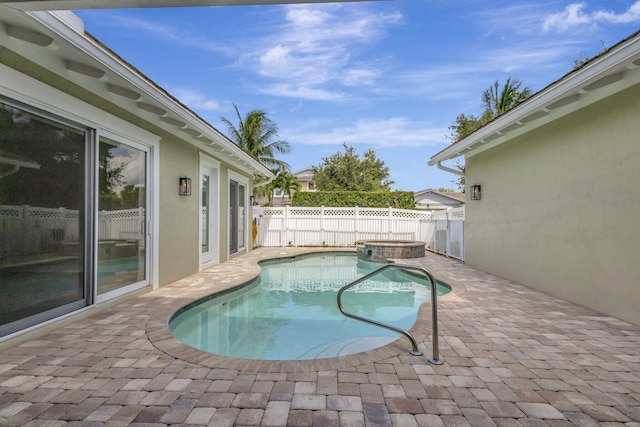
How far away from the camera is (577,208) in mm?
5488

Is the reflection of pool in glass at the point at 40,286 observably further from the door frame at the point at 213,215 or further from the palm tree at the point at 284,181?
the palm tree at the point at 284,181

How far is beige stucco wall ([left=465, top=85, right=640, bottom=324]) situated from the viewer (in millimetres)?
4551

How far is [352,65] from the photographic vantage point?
1445 centimetres

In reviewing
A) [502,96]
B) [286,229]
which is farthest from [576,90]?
[502,96]

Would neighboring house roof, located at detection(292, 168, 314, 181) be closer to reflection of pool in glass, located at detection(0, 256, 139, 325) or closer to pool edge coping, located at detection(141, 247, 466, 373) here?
pool edge coping, located at detection(141, 247, 466, 373)

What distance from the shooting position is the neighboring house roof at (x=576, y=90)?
396 cm

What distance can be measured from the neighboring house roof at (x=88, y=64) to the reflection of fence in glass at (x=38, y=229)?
5.36 ft

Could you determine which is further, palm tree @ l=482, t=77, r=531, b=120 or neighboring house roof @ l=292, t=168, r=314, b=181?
neighboring house roof @ l=292, t=168, r=314, b=181

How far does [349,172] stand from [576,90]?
84.3 feet

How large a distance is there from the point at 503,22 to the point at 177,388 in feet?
33.3

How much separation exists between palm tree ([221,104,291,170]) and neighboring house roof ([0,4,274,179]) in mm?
19419

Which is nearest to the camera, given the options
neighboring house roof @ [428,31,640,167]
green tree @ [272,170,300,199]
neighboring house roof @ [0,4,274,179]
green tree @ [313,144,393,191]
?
neighboring house roof @ [0,4,274,179]

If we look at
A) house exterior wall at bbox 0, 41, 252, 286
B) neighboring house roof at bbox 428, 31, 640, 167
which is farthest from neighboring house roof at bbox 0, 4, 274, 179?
neighboring house roof at bbox 428, 31, 640, 167

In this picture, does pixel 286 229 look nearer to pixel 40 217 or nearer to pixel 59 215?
pixel 59 215
